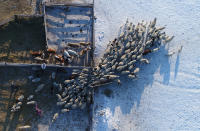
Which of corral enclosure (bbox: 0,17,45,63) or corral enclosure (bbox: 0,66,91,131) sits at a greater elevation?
corral enclosure (bbox: 0,17,45,63)

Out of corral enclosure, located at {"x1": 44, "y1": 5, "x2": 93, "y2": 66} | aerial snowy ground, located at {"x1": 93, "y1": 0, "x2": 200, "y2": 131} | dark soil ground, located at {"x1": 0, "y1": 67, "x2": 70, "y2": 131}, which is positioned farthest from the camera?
corral enclosure, located at {"x1": 44, "y1": 5, "x2": 93, "y2": 66}

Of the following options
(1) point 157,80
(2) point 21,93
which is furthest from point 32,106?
(1) point 157,80

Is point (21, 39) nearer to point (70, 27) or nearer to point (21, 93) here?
point (70, 27)

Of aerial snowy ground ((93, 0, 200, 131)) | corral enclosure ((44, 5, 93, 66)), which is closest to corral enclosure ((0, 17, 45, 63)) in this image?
corral enclosure ((44, 5, 93, 66))

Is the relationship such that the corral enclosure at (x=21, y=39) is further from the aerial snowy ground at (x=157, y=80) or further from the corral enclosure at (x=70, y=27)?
the aerial snowy ground at (x=157, y=80)

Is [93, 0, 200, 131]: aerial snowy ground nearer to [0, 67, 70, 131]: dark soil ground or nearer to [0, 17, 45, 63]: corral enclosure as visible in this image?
[0, 67, 70, 131]: dark soil ground
